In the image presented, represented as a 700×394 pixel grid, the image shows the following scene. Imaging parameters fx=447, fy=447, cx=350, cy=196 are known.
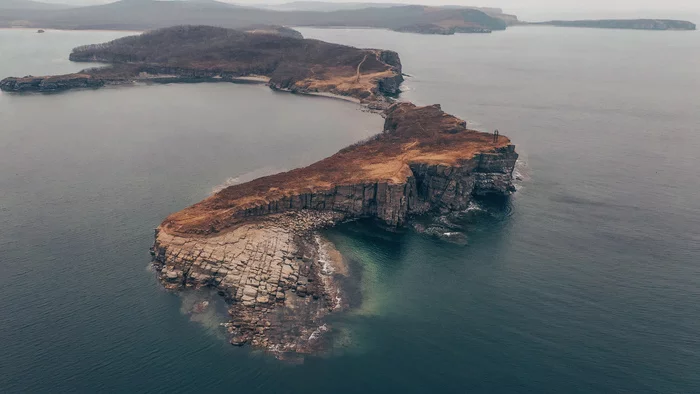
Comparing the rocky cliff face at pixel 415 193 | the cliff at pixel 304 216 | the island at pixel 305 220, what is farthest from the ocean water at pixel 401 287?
the rocky cliff face at pixel 415 193

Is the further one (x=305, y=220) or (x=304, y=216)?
(x=304, y=216)

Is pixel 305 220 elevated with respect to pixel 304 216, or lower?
lower

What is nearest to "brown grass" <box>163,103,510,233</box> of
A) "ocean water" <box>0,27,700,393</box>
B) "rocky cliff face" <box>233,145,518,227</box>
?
"rocky cliff face" <box>233,145,518,227</box>

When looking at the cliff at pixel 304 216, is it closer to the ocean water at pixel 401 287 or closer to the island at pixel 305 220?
the island at pixel 305 220

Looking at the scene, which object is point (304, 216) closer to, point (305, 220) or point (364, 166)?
point (305, 220)

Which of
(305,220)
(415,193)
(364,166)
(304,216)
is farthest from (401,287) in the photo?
(364,166)

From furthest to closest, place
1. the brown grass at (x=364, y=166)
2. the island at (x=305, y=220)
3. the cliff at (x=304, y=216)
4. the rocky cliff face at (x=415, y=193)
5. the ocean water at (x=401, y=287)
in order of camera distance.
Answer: the rocky cliff face at (x=415, y=193), the brown grass at (x=364, y=166), the cliff at (x=304, y=216), the island at (x=305, y=220), the ocean water at (x=401, y=287)

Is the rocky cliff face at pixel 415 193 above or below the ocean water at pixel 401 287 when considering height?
above

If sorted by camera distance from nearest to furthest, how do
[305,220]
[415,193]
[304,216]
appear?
[305,220]
[304,216]
[415,193]

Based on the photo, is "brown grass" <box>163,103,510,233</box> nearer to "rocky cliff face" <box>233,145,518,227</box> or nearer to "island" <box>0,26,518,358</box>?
"island" <box>0,26,518,358</box>
